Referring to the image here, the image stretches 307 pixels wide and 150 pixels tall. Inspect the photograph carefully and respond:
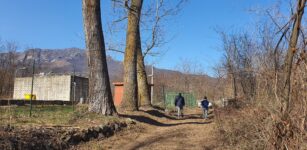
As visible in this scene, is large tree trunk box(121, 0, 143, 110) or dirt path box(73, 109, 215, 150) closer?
dirt path box(73, 109, 215, 150)

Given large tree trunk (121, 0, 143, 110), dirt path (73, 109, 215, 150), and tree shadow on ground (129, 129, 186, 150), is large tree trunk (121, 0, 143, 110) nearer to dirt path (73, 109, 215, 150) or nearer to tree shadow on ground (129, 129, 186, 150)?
dirt path (73, 109, 215, 150)

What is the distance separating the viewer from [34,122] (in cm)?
1007

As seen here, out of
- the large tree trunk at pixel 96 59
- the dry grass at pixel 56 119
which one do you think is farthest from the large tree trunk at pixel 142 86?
the dry grass at pixel 56 119

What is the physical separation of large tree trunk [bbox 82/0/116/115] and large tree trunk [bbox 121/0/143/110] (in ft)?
12.3

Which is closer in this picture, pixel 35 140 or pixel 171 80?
pixel 35 140

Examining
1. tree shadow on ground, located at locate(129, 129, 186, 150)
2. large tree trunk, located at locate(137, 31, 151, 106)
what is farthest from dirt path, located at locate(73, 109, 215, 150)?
large tree trunk, located at locate(137, 31, 151, 106)

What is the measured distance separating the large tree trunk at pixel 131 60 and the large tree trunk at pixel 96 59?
3.75 m

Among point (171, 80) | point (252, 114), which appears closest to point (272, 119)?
point (252, 114)

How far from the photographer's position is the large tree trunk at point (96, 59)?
43.5ft

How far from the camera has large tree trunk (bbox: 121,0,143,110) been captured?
17203mm

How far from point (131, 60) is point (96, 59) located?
180 inches

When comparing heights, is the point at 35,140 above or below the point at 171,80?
below

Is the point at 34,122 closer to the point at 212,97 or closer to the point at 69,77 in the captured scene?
the point at 212,97

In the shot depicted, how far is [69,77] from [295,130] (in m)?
48.6
